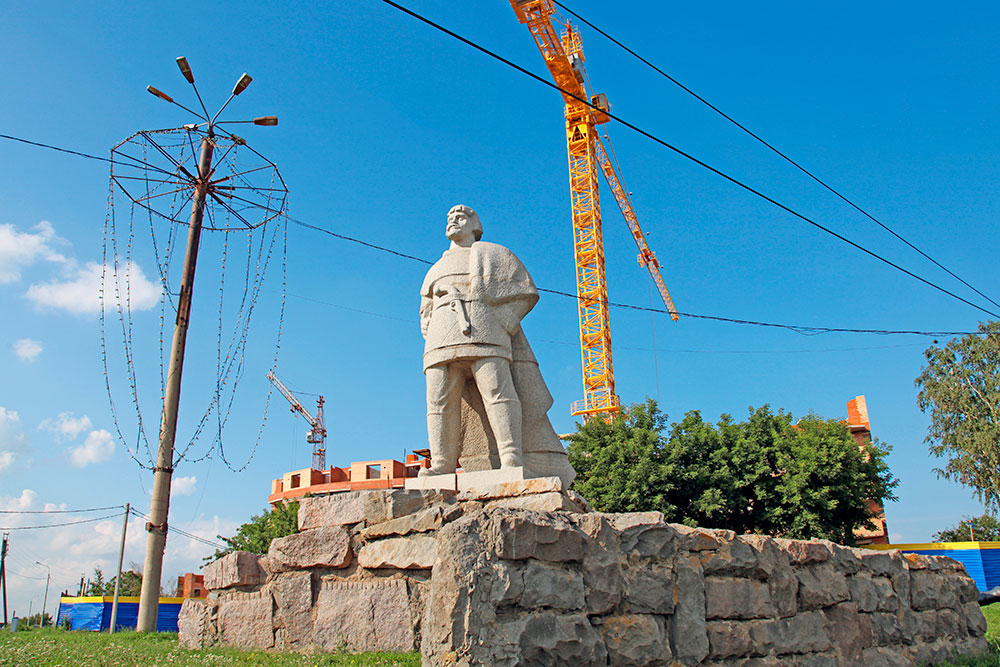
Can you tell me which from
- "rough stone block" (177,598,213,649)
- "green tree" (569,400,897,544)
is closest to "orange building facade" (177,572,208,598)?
"green tree" (569,400,897,544)

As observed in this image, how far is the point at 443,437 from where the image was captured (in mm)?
7605

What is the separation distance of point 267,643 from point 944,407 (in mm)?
34297

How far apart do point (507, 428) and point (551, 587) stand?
284 centimetres

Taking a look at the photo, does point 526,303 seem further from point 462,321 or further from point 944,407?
point 944,407

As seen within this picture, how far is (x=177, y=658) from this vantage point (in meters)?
5.70

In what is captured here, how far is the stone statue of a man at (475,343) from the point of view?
743 cm

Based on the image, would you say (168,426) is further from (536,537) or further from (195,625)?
(536,537)

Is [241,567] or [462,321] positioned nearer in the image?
[241,567]

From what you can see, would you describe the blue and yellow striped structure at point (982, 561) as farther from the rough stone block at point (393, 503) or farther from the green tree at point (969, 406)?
the rough stone block at point (393, 503)

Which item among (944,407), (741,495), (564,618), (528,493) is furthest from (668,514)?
(564,618)

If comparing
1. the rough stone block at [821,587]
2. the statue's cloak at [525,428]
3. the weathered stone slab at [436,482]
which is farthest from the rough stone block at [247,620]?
the rough stone block at [821,587]

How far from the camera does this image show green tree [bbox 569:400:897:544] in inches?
931

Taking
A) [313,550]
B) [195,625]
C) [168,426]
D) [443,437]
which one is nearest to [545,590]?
[313,550]

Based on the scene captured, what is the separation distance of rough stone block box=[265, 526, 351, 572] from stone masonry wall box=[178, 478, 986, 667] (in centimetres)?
1
